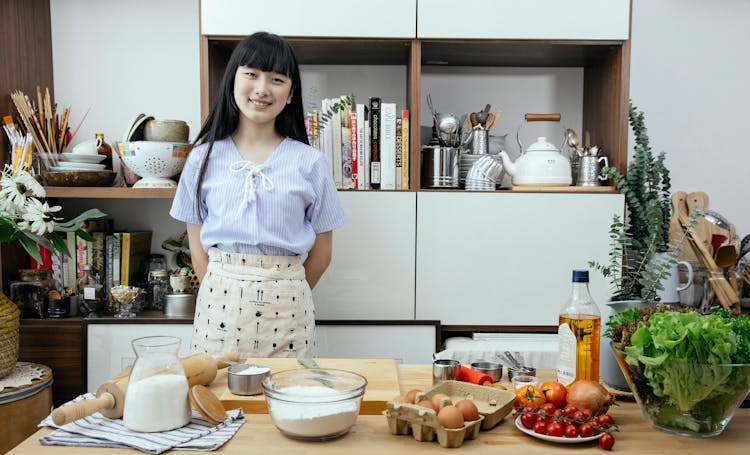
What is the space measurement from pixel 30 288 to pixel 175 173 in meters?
0.63

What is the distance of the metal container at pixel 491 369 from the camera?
1295mm

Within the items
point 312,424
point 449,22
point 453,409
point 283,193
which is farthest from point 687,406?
point 449,22

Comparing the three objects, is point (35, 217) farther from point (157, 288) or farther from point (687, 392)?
point (687, 392)

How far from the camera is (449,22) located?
2.15m

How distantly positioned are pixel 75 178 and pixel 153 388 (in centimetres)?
142

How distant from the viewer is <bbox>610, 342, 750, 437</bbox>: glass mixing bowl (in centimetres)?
95

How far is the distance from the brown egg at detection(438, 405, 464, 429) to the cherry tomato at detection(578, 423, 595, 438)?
0.18 metres

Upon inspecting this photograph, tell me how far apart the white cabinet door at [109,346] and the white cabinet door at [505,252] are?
2.91ft

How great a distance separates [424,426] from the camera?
3.24 feet

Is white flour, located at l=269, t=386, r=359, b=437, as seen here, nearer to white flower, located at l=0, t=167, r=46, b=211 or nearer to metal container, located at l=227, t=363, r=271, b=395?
metal container, located at l=227, t=363, r=271, b=395

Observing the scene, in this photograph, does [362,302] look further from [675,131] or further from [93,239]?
[675,131]

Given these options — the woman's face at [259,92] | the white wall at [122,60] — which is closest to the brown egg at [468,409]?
the woman's face at [259,92]

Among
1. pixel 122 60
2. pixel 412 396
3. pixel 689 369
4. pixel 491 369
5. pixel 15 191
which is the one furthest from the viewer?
pixel 122 60

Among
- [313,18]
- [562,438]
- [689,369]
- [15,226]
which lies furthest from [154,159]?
[689,369]
